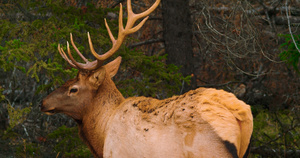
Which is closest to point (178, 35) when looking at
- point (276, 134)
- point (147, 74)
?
point (147, 74)

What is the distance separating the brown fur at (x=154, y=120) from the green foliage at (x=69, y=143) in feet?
6.07

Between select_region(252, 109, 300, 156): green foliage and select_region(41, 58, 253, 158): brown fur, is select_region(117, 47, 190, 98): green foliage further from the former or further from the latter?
select_region(252, 109, 300, 156): green foliage

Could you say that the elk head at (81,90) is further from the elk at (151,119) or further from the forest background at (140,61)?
the forest background at (140,61)

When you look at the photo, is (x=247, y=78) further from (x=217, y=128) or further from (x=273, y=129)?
(x=217, y=128)

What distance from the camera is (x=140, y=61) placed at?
308 inches

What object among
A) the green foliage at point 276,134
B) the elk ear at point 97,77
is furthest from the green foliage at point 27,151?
the green foliage at point 276,134

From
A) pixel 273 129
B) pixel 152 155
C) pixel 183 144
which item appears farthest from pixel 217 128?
pixel 273 129

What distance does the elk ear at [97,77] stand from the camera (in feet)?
18.3

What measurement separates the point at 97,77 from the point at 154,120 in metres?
1.40

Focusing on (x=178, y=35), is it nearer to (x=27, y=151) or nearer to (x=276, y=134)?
(x=276, y=134)

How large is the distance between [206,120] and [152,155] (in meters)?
0.75

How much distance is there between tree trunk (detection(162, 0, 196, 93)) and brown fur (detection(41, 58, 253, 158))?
3686mm

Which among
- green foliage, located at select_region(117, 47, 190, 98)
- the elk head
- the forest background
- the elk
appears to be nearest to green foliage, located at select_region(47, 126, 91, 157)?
the forest background

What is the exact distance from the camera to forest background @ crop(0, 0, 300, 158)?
7512 mm
